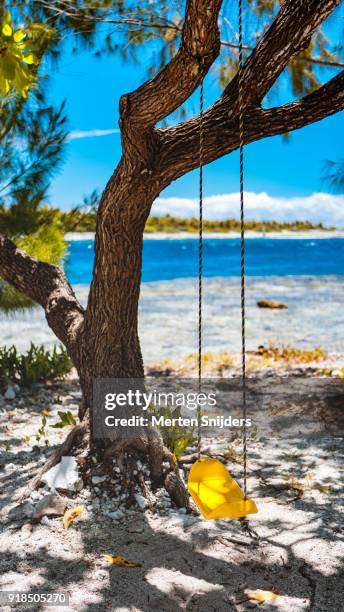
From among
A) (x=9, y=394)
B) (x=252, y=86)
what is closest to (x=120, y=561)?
(x=252, y=86)

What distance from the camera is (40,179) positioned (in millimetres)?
5875

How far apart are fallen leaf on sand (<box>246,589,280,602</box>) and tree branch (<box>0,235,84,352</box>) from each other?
202 cm

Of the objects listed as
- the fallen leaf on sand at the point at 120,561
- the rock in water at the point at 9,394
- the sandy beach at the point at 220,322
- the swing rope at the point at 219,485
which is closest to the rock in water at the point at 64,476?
the fallen leaf on sand at the point at 120,561

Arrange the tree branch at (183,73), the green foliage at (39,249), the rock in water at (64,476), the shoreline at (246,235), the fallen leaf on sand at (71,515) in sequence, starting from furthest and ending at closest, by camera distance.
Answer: the shoreline at (246,235), the green foliage at (39,249), the rock in water at (64,476), the fallen leaf on sand at (71,515), the tree branch at (183,73)

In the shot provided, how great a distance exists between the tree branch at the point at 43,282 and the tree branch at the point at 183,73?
4.57 ft

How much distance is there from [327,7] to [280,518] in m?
2.26

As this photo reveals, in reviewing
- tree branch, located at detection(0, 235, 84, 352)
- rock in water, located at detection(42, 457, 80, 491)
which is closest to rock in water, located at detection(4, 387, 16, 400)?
tree branch, located at detection(0, 235, 84, 352)

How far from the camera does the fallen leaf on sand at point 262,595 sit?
7.69ft

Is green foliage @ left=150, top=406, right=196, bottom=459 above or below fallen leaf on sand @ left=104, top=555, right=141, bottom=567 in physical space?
above

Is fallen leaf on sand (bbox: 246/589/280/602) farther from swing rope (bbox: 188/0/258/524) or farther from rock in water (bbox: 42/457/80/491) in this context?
rock in water (bbox: 42/457/80/491)

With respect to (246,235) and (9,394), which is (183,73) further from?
(246,235)

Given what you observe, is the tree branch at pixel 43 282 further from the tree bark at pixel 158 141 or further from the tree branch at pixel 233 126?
the tree branch at pixel 233 126

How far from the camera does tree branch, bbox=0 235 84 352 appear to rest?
3.96 meters

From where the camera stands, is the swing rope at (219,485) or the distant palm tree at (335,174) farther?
the distant palm tree at (335,174)
